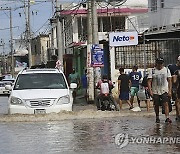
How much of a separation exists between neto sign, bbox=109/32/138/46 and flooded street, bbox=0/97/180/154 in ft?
25.4

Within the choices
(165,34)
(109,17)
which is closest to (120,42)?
(165,34)

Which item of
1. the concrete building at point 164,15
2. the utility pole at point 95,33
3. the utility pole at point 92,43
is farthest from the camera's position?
the concrete building at point 164,15

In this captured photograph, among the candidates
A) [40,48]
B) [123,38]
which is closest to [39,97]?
[123,38]

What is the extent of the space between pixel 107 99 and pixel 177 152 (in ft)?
33.7

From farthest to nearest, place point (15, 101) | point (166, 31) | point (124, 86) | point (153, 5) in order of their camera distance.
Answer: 1. point (153, 5)
2. point (166, 31)
3. point (124, 86)
4. point (15, 101)

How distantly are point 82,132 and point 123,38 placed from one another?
41.7 ft

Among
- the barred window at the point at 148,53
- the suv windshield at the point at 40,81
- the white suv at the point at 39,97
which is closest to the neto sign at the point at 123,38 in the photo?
the barred window at the point at 148,53

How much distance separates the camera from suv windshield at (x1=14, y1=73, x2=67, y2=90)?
1767cm

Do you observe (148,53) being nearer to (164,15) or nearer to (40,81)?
(164,15)

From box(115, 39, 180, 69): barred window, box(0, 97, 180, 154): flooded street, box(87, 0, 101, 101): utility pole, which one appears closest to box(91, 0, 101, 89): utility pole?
box(87, 0, 101, 101): utility pole

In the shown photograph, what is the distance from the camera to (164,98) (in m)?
14.7

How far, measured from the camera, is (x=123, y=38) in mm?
25172

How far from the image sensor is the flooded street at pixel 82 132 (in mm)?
10312

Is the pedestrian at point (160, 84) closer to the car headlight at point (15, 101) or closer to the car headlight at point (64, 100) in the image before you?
the car headlight at point (64, 100)
